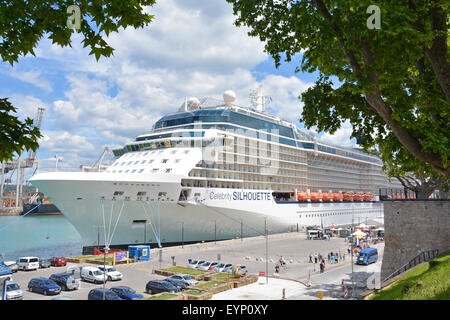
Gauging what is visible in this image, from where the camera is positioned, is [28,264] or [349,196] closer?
[28,264]

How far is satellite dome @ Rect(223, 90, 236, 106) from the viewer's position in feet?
144

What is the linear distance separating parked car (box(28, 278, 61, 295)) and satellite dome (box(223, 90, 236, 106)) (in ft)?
104

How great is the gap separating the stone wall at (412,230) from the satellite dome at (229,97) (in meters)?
29.1

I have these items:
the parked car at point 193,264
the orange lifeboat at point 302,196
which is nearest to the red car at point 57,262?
the parked car at point 193,264

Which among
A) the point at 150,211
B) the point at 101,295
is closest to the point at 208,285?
the point at 101,295

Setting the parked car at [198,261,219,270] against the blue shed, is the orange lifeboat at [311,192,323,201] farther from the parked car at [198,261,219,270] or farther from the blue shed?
the blue shed

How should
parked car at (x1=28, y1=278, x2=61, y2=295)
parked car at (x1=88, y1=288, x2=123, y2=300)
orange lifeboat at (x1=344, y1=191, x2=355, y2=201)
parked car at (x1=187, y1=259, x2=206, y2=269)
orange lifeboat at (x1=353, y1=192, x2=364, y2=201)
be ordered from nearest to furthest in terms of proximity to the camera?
parked car at (x1=88, y1=288, x2=123, y2=300), parked car at (x1=28, y1=278, x2=61, y2=295), parked car at (x1=187, y1=259, x2=206, y2=269), orange lifeboat at (x1=344, y1=191, x2=355, y2=201), orange lifeboat at (x1=353, y1=192, x2=364, y2=201)

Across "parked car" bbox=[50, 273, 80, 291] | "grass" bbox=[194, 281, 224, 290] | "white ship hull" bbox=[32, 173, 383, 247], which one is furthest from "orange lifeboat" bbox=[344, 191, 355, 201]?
"parked car" bbox=[50, 273, 80, 291]

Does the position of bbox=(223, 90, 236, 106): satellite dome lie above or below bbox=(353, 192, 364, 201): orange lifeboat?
above

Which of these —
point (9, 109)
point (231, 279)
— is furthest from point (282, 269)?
point (9, 109)

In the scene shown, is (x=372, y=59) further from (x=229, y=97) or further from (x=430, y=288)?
(x=229, y=97)

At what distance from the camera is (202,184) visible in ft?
102

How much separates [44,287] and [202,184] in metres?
16.8

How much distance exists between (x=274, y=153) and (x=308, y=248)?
550 inches
